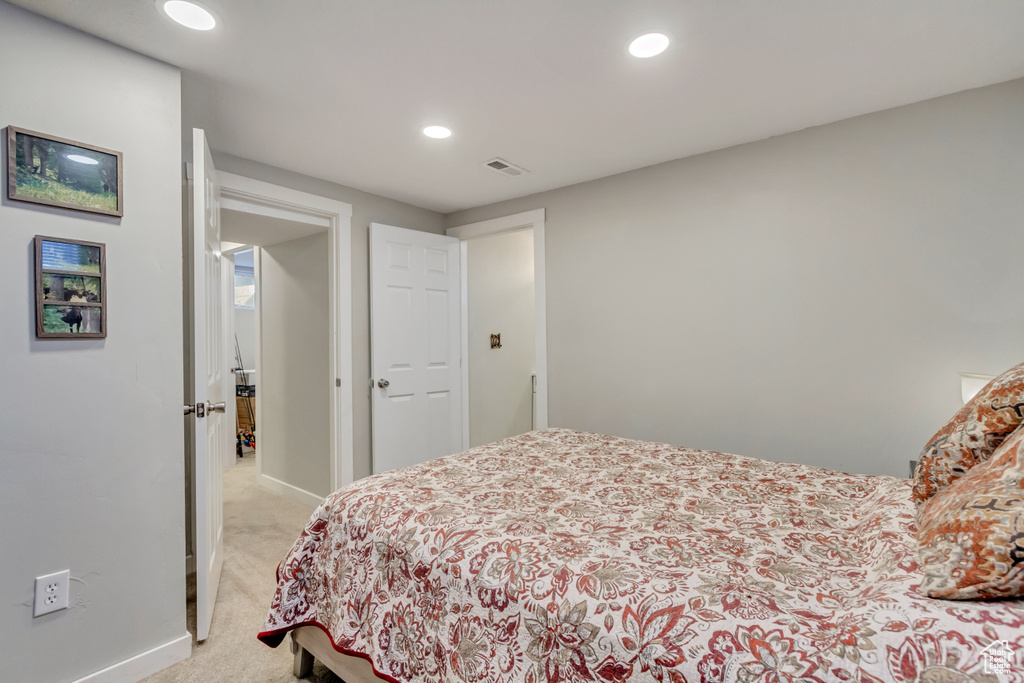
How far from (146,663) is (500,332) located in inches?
130

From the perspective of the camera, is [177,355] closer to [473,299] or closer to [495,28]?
[495,28]

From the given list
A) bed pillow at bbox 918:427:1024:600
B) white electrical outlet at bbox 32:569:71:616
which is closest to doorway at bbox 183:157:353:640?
white electrical outlet at bbox 32:569:71:616

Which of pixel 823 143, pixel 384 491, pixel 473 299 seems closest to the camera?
pixel 384 491

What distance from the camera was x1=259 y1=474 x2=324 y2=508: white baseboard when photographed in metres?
3.65

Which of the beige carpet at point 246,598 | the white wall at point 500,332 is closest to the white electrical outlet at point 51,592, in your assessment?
the beige carpet at point 246,598

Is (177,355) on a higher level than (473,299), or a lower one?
lower

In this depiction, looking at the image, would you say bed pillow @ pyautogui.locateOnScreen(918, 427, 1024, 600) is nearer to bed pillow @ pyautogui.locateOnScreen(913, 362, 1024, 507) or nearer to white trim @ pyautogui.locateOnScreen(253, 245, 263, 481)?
bed pillow @ pyautogui.locateOnScreen(913, 362, 1024, 507)

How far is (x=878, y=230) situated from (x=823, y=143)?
54 centimetres

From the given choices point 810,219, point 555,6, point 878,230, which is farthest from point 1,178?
point 878,230

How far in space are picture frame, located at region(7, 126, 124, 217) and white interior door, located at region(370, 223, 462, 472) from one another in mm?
1752

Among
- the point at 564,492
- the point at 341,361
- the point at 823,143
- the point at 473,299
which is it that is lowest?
the point at 564,492

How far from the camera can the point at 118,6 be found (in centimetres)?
151

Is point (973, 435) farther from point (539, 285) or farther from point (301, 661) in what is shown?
point (539, 285)

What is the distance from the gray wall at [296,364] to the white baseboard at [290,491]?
0.04m
